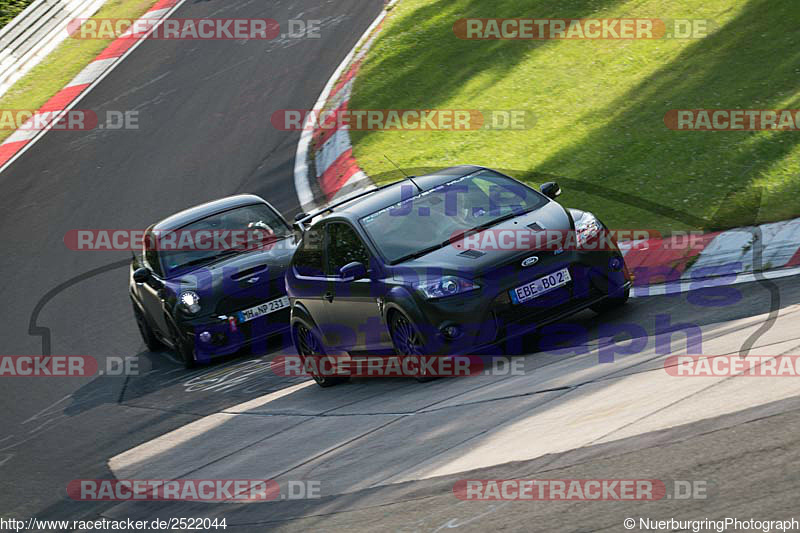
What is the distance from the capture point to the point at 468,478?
6.36m

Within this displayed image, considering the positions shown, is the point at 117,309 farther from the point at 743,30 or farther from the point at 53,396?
the point at 743,30

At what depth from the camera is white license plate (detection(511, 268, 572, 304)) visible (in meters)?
8.86

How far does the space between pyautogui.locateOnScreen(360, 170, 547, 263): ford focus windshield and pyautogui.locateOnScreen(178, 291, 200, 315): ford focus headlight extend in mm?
3222

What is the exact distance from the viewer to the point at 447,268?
8.97 m

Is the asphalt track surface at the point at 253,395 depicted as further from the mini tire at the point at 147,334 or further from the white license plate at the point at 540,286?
the white license plate at the point at 540,286

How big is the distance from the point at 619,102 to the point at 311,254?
641cm

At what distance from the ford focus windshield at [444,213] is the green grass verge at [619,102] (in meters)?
2.17

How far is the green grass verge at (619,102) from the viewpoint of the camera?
11.8 m

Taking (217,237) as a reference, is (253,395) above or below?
below
